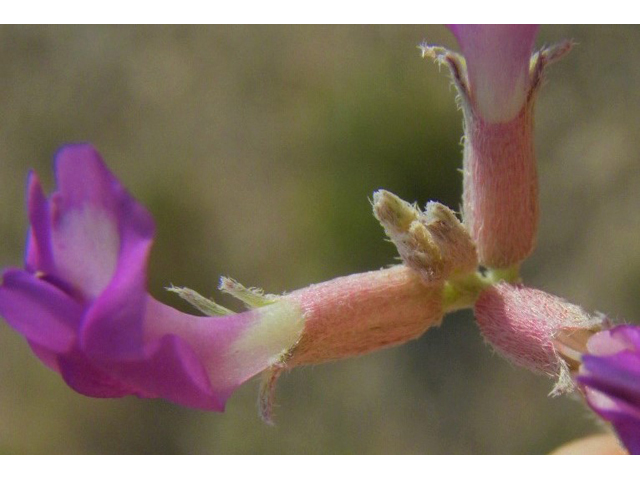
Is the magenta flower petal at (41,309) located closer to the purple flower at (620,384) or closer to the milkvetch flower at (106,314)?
the milkvetch flower at (106,314)

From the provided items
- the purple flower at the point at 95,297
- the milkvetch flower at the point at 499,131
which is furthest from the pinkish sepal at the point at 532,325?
the purple flower at the point at 95,297

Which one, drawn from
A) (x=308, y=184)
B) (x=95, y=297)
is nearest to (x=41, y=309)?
(x=95, y=297)

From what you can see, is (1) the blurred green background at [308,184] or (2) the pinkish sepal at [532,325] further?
(1) the blurred green background at [308,184]

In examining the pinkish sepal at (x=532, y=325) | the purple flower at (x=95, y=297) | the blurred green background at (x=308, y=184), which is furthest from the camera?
the blurred green background at (x=308, y=184)

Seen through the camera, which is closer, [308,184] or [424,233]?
[424,233]

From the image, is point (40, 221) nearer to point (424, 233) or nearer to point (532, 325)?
point (424, 233)

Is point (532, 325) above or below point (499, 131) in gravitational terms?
below
